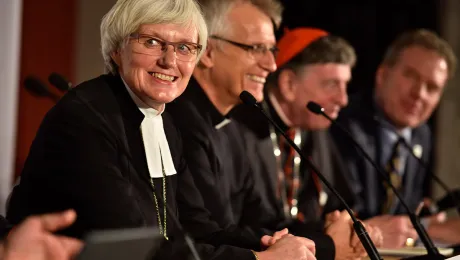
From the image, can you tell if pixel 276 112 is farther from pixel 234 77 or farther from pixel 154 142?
pixel 154 142

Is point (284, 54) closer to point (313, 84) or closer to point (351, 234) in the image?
point (313, 84)

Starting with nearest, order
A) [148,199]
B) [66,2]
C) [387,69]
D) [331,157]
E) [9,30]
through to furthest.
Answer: [148,199] < [9,30] < [331,157] < [387,69] < [66,2]

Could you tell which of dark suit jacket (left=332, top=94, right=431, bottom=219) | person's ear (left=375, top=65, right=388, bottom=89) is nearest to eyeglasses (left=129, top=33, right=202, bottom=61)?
dark suit jacket (left=332, top=94, right=431, bottom=219)

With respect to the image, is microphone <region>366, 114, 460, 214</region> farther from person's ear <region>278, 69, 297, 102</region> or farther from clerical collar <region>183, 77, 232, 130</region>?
clerical collar <region>183, 77, 232, 130</region>

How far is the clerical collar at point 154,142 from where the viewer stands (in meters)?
2.38

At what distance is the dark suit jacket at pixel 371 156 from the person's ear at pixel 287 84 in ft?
1.94

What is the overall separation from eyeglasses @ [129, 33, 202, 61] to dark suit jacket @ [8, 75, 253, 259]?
0.48ft

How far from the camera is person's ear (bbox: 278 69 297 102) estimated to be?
394cm

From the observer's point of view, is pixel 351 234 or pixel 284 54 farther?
pixel 284 54

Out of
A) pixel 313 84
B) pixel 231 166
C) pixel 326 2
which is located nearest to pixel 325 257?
pixel 231 166

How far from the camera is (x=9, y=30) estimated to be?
3.43 metres

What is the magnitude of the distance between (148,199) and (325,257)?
2.37 feet

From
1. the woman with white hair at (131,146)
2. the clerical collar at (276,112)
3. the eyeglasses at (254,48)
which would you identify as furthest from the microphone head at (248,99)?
the clerical collar at (276,112)

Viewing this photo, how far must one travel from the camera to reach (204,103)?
310 centimetres
